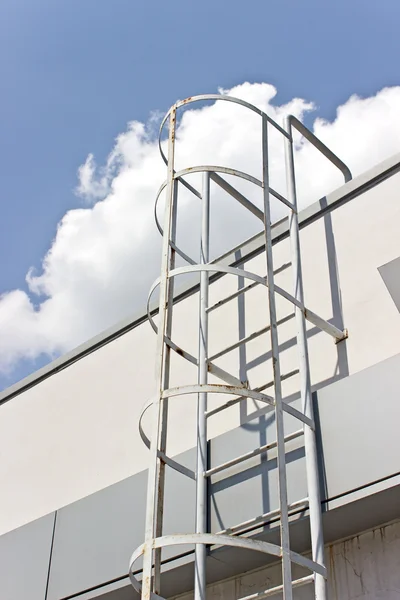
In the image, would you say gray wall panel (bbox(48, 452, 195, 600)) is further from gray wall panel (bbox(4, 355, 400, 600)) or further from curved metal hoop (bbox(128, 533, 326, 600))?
curved metal hoop (bbox(128, 533, 326, 600))

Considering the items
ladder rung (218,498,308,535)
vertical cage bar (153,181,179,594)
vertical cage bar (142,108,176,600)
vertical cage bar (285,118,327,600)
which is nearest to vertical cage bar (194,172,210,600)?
ladder rung (218,498,308,535)

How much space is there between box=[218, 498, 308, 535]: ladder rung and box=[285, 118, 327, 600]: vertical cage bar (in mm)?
Result: 115

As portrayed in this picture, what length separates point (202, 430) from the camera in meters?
Answer: 6.51

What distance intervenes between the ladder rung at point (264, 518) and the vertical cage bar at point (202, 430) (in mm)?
248

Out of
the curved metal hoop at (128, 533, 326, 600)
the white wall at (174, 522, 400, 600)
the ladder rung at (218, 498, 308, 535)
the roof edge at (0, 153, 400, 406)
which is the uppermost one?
the roof edge at (0, 153, 400, 406)

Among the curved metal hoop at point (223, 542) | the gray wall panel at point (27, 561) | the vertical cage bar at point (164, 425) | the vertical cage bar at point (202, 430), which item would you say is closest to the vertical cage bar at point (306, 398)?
the curved metal hoop at point (223, 542)

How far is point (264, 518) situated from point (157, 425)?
3.60 ft

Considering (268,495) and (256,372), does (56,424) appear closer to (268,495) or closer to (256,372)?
(256,372)

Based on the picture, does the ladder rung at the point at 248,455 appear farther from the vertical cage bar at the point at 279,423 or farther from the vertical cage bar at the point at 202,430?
the vertical cage bar at the point at 279,423

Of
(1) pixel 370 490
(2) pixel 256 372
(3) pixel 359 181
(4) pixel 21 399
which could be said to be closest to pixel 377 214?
(3) pixel 359 181

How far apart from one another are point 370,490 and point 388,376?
0.81 meters

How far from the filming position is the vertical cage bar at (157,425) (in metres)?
4.89

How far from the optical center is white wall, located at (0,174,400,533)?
21.9ft

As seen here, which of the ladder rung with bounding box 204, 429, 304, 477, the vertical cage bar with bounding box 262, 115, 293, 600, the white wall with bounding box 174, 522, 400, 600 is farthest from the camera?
the ladder rung with bounding box 204, 429, 304, 477
